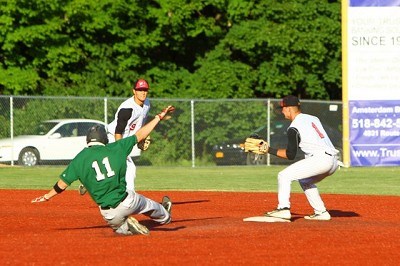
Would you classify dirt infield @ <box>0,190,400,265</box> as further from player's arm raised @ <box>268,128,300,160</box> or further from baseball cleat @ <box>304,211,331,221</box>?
player's arm raised @ <box>268,128,300,160</box>

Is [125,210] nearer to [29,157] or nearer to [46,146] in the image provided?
[46,146]

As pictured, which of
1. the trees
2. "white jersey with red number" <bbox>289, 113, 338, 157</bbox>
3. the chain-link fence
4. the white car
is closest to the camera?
"white jersey with red number" <bbox>289, 113, 338, 157</bbox>

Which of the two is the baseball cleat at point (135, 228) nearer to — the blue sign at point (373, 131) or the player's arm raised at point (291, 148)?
the player's arm raised at point (291, 148)

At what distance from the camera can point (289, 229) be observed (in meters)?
13.6

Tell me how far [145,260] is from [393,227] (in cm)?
468

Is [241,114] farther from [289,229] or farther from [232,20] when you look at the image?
[289,229]

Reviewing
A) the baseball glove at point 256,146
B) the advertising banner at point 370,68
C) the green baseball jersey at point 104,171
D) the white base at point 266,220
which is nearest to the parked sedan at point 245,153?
the advertising banner at point 370,68

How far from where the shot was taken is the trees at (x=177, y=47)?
34.9m

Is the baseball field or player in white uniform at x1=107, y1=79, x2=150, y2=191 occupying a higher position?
player in white uniform at x1=107, y1=79, x2=150, y2=191

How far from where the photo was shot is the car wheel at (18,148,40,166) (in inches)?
1224

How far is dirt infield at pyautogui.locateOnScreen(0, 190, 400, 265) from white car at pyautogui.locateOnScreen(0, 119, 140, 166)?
42.0 ft

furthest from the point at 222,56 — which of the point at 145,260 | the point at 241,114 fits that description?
the point at 145,260

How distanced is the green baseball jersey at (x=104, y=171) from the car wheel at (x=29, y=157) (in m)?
19.0

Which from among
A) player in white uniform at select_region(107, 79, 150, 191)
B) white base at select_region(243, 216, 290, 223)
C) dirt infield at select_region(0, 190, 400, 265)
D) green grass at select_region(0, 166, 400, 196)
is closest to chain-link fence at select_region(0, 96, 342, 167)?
green grass at select_region(0, 166, 400, 196)
